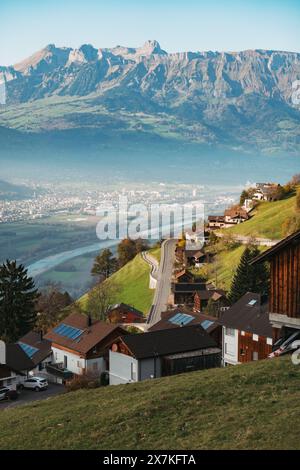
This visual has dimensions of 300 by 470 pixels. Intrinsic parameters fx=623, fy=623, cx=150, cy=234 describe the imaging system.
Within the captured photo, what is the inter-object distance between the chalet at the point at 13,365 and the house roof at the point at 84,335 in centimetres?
292

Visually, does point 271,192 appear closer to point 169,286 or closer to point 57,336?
point 169,286

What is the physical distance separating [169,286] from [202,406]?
67209 mm

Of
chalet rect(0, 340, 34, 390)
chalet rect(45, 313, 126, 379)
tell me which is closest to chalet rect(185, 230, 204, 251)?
chalet rect(45, 313, 126, 379)

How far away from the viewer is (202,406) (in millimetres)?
15602

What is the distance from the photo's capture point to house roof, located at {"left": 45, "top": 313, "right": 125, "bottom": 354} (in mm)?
46438

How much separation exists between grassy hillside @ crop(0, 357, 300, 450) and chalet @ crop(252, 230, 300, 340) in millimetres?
2441

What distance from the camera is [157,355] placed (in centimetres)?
3866

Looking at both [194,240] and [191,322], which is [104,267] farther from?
[191,322]

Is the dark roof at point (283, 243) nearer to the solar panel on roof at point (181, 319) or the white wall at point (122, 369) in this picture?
the white wall at point (122, 369)

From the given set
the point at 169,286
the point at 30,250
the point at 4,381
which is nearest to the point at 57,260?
the point at 30,250

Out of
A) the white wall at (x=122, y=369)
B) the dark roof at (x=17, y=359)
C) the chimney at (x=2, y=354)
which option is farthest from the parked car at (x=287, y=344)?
the chimney at (x=2, y=354)

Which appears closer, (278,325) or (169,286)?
(278,325)

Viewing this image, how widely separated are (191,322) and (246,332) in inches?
379
